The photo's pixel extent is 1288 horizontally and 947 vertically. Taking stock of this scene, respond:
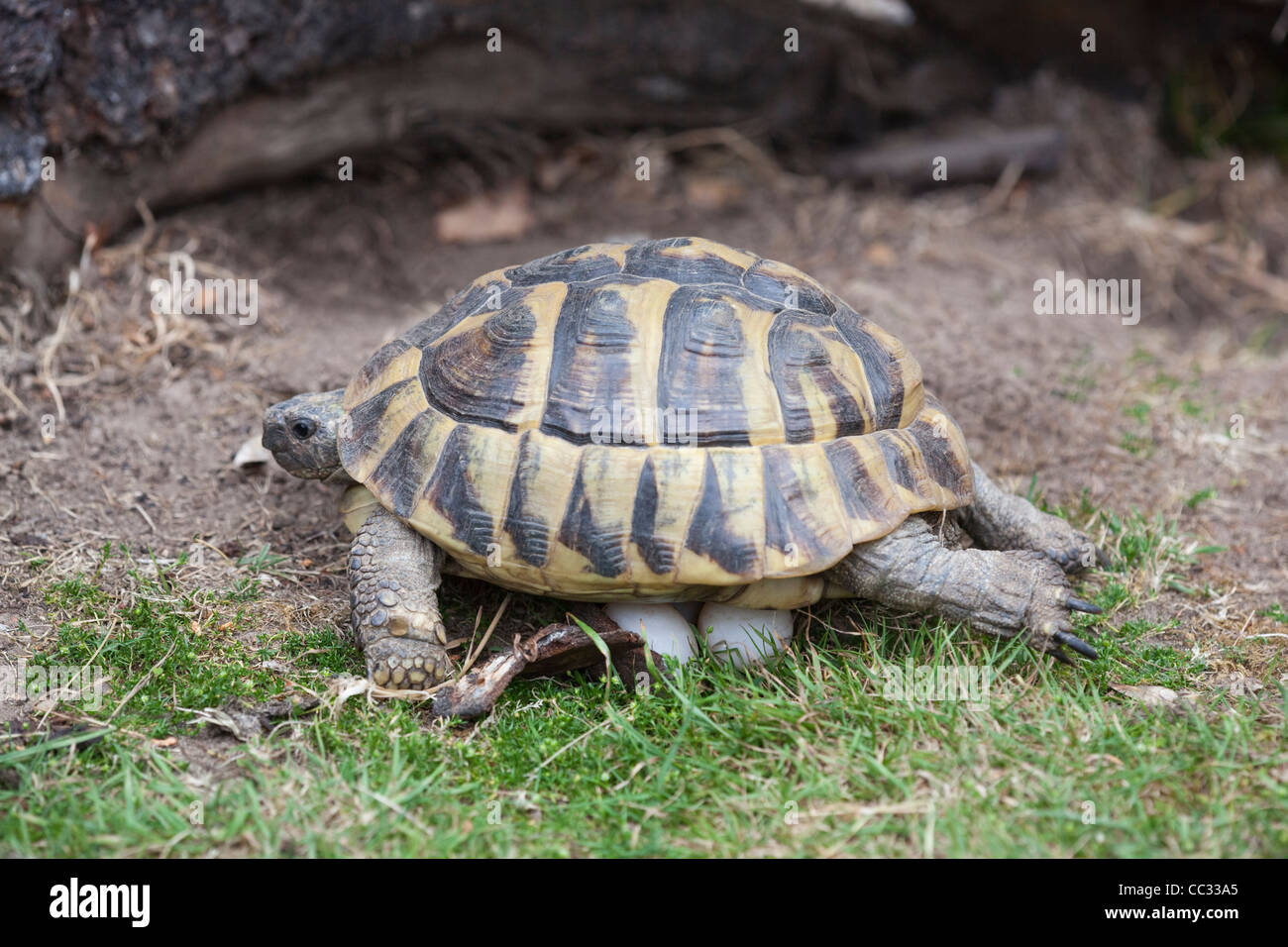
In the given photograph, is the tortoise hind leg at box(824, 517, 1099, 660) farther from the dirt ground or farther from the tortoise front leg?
the tortoise front leg

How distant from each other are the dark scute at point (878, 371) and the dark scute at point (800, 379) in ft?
0.33

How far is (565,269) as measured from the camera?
11.1 feet

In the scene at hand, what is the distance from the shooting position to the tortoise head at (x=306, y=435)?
11.2 ft

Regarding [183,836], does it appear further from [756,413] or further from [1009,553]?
[1009,553]

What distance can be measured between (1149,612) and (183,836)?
2958 millimetres

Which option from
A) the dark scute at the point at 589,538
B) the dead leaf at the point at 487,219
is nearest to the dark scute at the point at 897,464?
the dark scute at the point at 589,538

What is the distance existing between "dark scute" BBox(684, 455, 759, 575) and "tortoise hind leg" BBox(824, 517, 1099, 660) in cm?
35

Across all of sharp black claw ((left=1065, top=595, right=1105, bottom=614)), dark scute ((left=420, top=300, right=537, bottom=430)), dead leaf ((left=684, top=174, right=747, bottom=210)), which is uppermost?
dead leaf ((left=684, top=174, right=747, bottom=210))

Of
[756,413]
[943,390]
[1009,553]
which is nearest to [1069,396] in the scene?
[943,390]

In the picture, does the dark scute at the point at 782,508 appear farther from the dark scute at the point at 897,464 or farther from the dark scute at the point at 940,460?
the dark scute at the point at 940,460

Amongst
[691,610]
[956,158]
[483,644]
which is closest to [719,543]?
[691,610]

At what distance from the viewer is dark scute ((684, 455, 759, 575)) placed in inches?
114

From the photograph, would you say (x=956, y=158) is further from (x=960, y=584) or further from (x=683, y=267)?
(x=960, y=584)

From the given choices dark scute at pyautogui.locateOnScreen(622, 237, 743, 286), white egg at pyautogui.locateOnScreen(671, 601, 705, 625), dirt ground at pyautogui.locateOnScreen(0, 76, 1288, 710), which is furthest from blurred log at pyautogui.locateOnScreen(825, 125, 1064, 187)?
white egg at pyautogui.locateOnScreen(671, 601, 705, 625)
